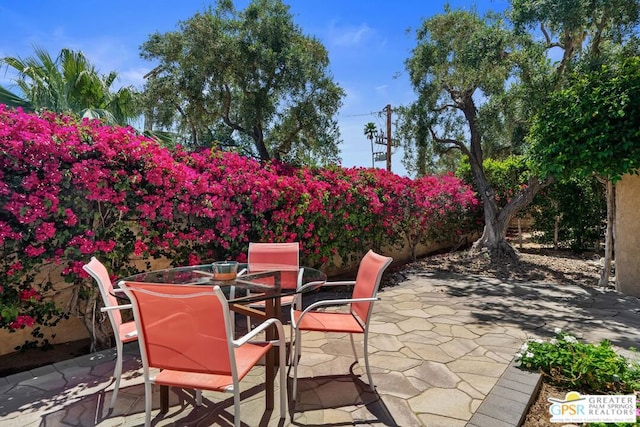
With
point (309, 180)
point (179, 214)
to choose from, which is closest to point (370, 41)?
point (309, 180)

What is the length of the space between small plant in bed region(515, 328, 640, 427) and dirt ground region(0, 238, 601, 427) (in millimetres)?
3531

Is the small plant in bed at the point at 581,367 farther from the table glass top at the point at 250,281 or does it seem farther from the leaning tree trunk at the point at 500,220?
the leaning tree trunk at the point at 500,220

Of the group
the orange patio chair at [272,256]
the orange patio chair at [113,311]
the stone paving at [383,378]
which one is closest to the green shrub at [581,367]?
the stone paving at [383,378]

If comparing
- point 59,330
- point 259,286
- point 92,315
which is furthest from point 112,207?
point 259,286

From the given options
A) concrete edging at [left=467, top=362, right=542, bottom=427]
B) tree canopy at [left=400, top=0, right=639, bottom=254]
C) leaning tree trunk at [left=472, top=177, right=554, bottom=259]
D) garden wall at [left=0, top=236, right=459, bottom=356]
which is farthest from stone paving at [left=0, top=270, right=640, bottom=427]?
tree canopy at [left=400, top=0, right=639, bottom=254]

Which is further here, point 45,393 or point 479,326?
point 479,326

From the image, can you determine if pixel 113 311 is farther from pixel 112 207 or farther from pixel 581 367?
pixel 581 367

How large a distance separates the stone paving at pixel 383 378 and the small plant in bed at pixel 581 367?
0.28 m

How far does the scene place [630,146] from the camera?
14.5 ft

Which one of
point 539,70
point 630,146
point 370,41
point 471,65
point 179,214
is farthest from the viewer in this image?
point 370,41

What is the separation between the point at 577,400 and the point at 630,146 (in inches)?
148

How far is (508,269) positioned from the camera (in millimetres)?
7316

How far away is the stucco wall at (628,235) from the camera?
16.5 ft

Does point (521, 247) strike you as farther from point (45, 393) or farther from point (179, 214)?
point (45, 393)
